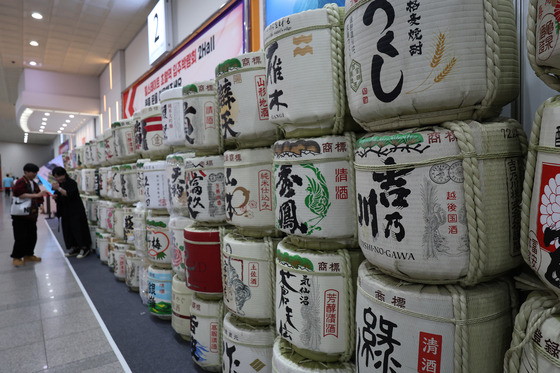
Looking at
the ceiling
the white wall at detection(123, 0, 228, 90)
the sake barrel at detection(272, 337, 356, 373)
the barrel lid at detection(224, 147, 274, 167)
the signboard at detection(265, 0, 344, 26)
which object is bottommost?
the sake barrel at detection(272, 337, 356, 373)

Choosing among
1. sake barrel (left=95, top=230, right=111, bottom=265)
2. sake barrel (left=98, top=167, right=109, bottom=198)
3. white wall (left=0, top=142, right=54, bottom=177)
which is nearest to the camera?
sake barrel (left=98, top=167, right=109, bottom=198)

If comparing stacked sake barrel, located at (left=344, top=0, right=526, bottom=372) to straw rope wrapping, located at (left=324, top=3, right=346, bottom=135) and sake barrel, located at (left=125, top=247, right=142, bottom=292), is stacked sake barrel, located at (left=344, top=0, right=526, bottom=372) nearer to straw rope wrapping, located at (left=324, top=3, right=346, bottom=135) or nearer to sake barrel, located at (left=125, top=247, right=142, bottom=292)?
straw rope wrapping, located at (left=324, top=3, right=346, bottom=135)

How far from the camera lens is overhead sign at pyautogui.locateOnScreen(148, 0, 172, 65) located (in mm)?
4477

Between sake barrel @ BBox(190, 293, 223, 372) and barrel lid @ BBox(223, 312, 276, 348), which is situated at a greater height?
barrel lid @ BBox(223, 312, 276, 348)

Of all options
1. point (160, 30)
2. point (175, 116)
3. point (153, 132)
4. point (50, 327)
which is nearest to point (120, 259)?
point (50, 327)

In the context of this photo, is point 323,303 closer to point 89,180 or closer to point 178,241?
point 178,241

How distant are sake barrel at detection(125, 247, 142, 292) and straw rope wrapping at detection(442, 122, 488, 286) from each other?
3.05 metres

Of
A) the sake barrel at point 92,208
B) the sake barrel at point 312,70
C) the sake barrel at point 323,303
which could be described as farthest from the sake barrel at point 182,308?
the sake barrel at point 92,208

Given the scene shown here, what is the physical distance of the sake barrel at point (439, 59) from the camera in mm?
836

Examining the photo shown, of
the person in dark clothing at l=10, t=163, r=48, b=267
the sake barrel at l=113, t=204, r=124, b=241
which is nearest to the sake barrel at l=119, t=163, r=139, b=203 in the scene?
the sake barrel at l=113, t=204, r=124, b=241

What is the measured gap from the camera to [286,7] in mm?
2541

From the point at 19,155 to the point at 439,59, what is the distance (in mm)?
27008

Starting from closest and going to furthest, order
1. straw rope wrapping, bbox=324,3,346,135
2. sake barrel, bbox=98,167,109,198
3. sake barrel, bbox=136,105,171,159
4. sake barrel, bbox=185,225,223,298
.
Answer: straw rope wrapping, bbox=324,3,346,135
sake barrel, bbox=185,225,223,298
sake barrel, bbox=136,105,171,159
sake barrel, bbox=98,167,109,198

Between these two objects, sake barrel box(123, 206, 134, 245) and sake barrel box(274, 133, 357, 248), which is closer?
sake barrel box(274, 133, 357, 248)
